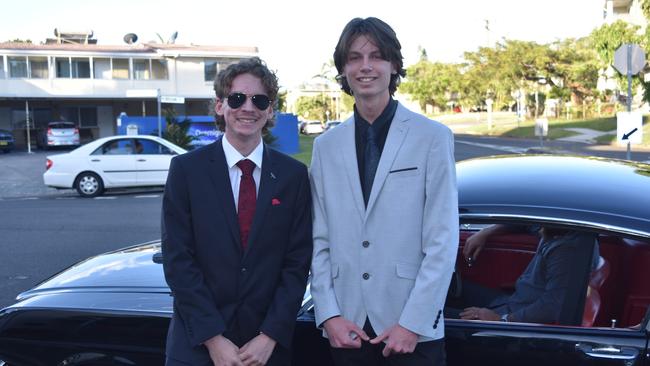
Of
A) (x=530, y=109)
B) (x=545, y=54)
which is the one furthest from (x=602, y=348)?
(x=530, y=109)

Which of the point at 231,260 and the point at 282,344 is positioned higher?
the point at 231,260

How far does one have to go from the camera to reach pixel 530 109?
59.8 m

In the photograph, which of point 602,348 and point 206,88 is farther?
point 206,88

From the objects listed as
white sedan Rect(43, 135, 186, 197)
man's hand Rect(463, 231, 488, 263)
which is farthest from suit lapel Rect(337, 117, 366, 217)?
white sedan Rect(43, 135, 186, 197)

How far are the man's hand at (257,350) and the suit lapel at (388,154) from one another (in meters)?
0.60

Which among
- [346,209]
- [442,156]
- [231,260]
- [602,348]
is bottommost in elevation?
[602,348]

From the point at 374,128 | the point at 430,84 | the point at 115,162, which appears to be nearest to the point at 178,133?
the point at 115,162

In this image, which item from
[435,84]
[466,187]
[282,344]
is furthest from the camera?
[435,84]

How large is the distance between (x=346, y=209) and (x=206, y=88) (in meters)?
38.0

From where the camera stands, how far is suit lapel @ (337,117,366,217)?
2.32 meters

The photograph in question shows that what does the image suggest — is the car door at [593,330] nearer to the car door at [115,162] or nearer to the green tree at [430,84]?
the car door at [115,162]

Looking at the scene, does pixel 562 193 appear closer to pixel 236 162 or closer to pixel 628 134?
pixel 236 162

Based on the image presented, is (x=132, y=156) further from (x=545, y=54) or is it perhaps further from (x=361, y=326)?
(x=545, y=54)

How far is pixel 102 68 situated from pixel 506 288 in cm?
3856
